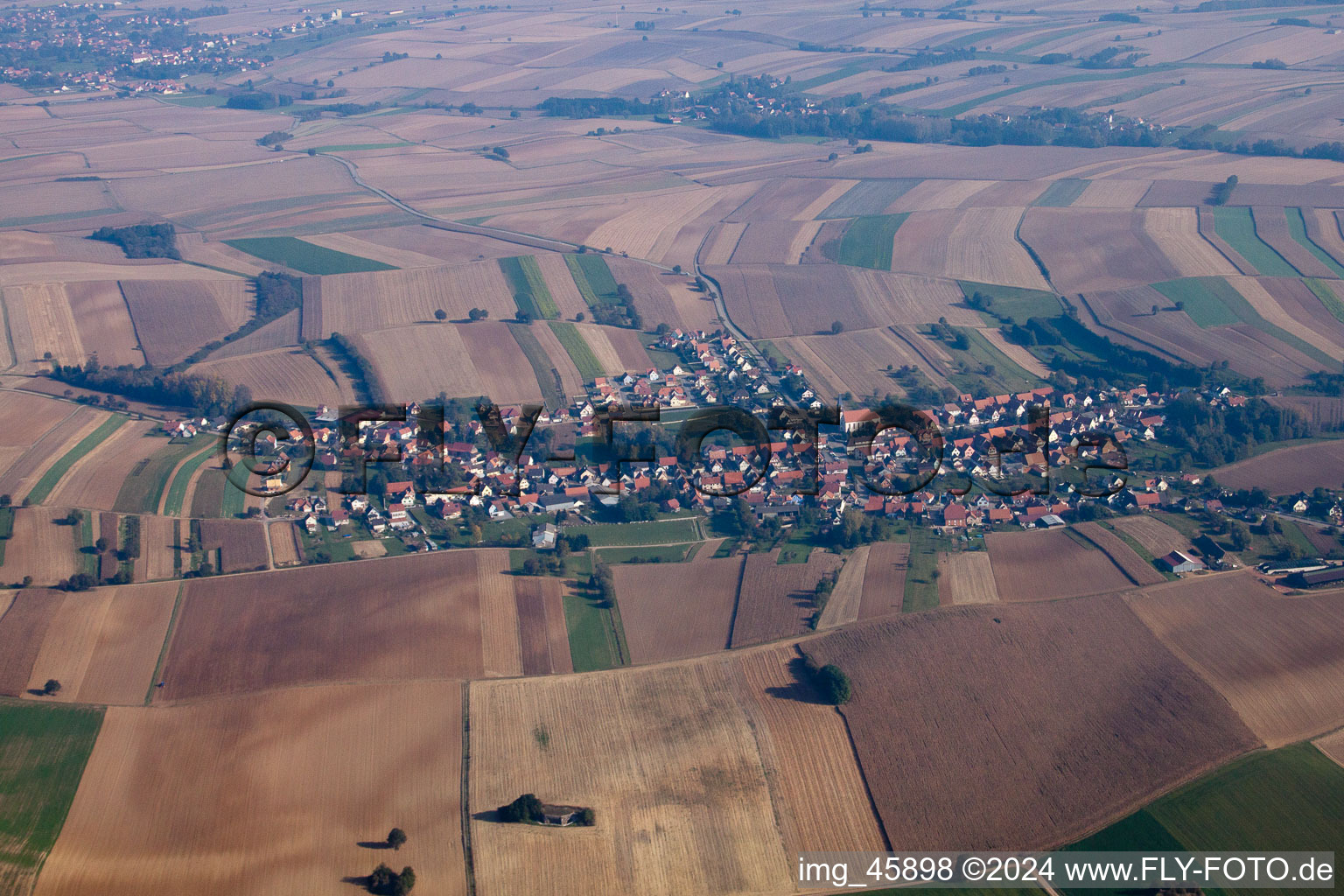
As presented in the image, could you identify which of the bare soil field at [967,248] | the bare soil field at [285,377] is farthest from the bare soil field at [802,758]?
the bare soil field at [967,248]

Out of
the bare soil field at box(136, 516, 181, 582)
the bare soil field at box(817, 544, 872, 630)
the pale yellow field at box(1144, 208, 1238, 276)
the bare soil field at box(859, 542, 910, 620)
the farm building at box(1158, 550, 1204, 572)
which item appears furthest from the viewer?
the pale yellow field at box(1144, 208, 1238, 276)

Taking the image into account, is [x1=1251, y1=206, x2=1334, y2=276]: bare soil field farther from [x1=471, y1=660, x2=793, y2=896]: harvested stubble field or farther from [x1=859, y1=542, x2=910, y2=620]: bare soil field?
[x1=471, y1=660, x2=793, y2=896]: harvested stubble field

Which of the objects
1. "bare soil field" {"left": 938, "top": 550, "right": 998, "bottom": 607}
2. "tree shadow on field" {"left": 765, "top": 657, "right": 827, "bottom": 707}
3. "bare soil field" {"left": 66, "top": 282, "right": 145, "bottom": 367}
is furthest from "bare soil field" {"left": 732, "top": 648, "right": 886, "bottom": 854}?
"bare soil field" {"left": 66, "top": 282, "right": 145, "bottom": 367}

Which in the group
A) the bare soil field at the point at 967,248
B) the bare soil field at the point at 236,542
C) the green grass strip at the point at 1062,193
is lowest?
the bare soil field at the point at 236,542

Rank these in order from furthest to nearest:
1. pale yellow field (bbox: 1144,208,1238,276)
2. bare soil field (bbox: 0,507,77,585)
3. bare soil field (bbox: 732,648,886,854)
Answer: pale yellow field (bbox: 1144,208,1238,276)
bare soil field (bbox: 0,507,77,585)
bare soil field (bbox: 732,648,886,854)

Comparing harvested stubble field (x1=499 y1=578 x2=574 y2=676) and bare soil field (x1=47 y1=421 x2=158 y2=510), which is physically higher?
bare soil field (x1=47 y1=421 x2=158 y2=510)

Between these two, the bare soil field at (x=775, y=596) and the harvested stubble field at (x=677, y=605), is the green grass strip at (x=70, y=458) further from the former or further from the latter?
the bare soil field at (x=775, y=596)

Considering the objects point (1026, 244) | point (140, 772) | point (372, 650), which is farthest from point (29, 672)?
point (1026, 244)

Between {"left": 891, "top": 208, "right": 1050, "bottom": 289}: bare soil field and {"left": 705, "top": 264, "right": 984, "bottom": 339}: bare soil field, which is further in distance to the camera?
{"left": 891, "top": 208, "right": 1050, "bottom": 289}: bare soil field
